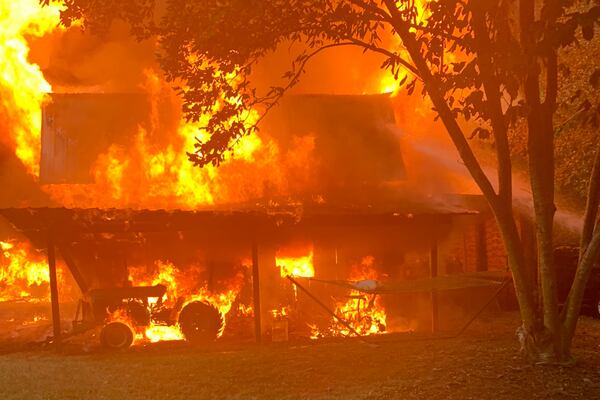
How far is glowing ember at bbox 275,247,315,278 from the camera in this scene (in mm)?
14594

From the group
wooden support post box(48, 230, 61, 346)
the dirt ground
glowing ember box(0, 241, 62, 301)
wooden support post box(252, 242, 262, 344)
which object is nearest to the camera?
the dirt ground

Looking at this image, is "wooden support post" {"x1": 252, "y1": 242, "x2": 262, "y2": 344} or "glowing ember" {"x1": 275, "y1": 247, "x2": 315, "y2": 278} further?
"glowing ember" {"x1": 275, "y1": 247, "x2": 315, "y2": 278}

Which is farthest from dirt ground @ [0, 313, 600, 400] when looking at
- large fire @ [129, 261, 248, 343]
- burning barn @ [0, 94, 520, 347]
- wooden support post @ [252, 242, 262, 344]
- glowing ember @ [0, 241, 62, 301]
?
glowing ember @ [0, 241, 62, 301]

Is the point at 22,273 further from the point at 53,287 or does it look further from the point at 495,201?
the point at 495,201

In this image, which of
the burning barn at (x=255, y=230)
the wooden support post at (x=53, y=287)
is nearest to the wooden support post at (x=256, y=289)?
the burning barn at (x=255, y=230)

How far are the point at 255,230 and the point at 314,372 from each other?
3705mm

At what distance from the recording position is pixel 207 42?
854 centimetres

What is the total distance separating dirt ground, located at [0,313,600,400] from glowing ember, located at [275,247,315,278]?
3.16 metres

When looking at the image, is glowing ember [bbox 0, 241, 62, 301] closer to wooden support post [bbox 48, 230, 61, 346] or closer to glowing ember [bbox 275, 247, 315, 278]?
wooden support post [bbox 48, 230, 61, 346]

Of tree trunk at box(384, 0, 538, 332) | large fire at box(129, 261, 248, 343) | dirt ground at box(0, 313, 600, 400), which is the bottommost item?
dirt ground at box(0, 313, 600, 400)

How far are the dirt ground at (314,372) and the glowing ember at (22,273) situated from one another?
3941mm

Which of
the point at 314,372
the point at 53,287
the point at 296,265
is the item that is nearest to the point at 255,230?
the point at 296,265

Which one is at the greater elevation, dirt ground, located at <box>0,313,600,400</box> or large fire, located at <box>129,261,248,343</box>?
large fire, located at <box>129,261,248,343</box>

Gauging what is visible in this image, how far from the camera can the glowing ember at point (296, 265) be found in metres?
14.6
